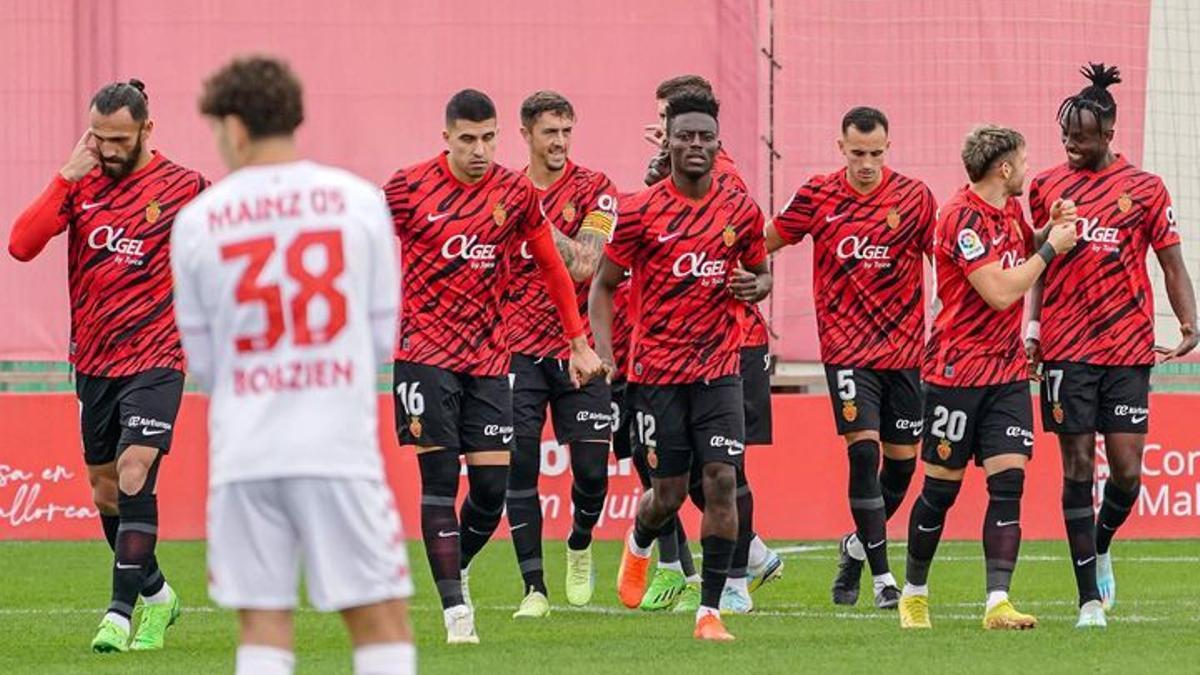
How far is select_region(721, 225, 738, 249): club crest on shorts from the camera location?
33.9 feet

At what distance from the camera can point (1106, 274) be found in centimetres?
1068

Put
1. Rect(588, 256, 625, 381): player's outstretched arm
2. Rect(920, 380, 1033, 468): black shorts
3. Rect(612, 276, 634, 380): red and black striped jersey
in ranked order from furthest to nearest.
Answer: Rect(612, 276, 634, 380): red and black striped jersey < Rect(588, 256, 625, 381): player's outstretched arm < Rect(920, 380, 1033, 468): black shorts

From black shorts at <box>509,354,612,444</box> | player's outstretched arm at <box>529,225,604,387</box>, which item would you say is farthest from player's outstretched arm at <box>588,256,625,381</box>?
black shorts at <box>509,354,612,444</box>

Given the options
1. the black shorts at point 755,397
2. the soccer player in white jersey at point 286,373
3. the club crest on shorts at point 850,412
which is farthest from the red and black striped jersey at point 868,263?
the soccer player in white jersey at point 286,373

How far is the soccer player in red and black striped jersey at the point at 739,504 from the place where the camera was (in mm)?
11695

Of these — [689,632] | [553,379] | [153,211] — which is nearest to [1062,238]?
[689,632]

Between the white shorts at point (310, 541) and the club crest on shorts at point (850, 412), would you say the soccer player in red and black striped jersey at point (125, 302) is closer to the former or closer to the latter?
the club crest on shorts at point (850, 412)

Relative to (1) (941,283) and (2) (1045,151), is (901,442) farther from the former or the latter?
(2) (1045,151)

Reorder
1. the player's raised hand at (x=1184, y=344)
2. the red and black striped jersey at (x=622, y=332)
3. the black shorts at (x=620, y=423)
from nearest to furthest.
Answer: the player's raised hand at (x=1184, y=344) → the red and black striped jersey at (x=622, y=332) → the black shorts at (x=620, y=423)

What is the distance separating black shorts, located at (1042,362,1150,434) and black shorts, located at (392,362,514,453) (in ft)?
7.94

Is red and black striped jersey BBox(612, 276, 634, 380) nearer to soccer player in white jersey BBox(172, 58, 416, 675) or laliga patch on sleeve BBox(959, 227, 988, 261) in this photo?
laliga patch on sleeve BBox(959, 227, 988, 261)

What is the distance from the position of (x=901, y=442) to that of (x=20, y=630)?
14.3ft

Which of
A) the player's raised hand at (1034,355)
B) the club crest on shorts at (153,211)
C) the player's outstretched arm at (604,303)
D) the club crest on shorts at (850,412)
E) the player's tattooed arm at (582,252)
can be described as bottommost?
the club crest on shorts at (850,412)

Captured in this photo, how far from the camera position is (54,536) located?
17234 millimetres
